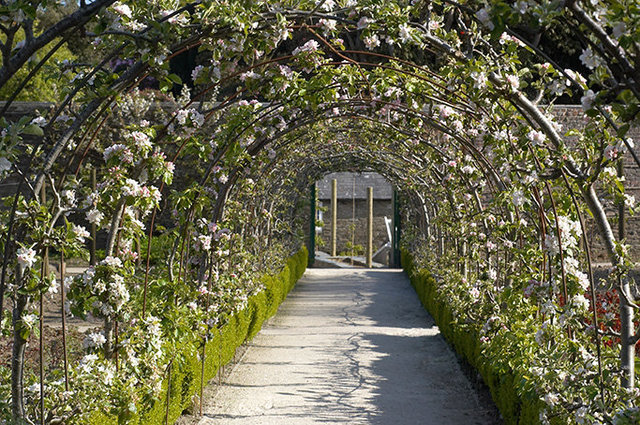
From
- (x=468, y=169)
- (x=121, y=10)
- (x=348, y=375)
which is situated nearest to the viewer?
(x=121, y=10)

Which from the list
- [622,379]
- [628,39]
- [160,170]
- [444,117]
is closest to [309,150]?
[444,117]

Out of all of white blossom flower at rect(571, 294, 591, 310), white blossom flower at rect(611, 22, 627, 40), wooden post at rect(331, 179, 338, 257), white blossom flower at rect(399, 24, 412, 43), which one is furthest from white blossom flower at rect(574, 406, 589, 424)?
wooden post at rect(331, 179, 338, 257)

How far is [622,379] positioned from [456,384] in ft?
11.0

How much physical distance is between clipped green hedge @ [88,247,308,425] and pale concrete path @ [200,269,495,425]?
22 centimetres

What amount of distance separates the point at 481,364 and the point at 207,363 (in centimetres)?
191

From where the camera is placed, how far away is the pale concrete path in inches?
203

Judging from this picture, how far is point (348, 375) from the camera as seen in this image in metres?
6.39

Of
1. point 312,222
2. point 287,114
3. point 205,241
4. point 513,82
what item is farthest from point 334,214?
point 513,82

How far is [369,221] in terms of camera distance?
18.1m

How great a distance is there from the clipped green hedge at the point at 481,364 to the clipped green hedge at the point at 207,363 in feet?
5.70

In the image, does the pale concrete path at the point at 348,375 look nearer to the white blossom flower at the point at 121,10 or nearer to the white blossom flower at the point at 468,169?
the white blossom flower at the point at 468,169

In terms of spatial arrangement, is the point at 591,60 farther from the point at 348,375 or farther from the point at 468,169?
the point at 348,375

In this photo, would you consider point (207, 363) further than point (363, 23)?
Yes

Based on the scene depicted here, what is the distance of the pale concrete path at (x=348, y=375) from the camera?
Result: 517 cm
